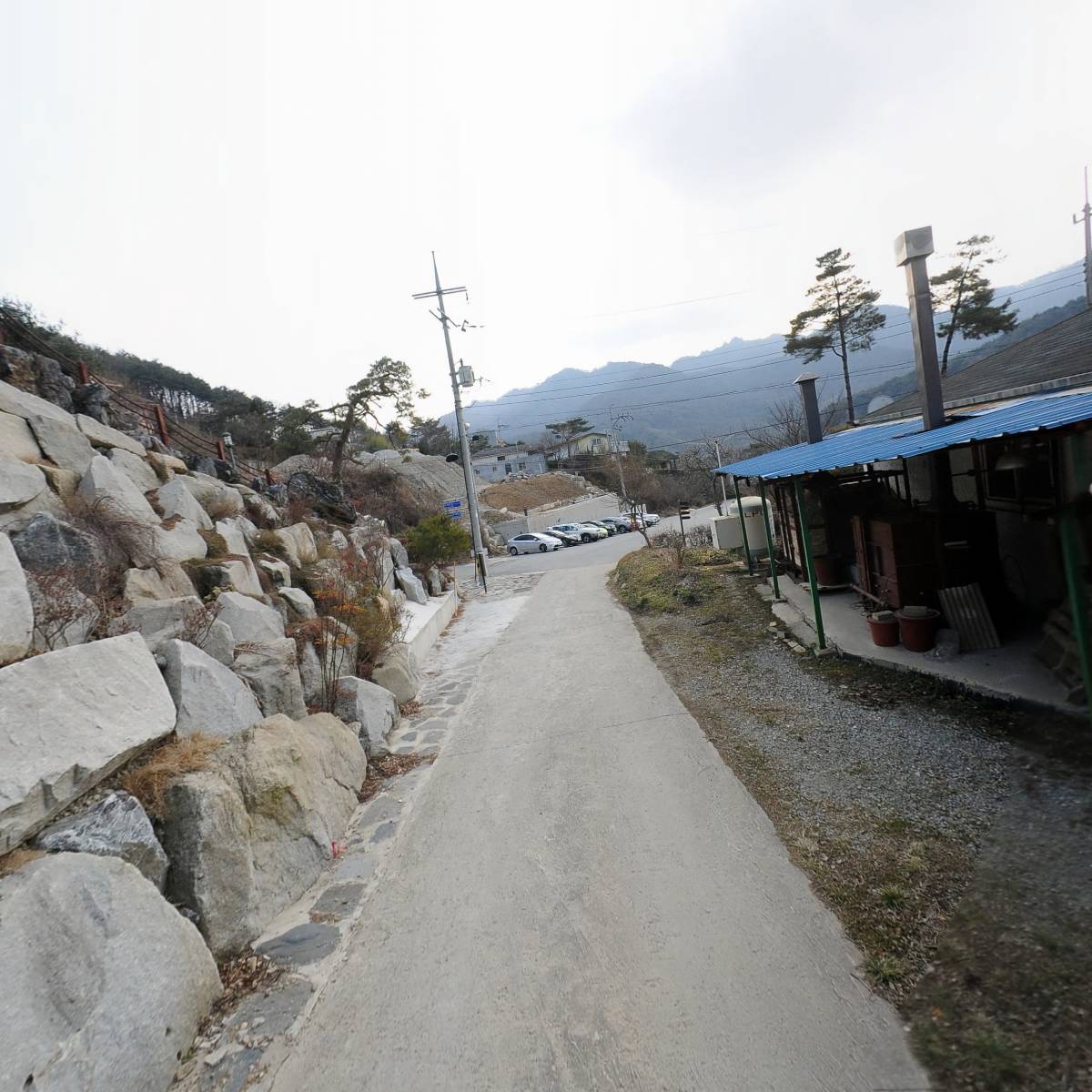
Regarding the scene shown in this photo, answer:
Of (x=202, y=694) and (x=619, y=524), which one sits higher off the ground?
(x=202, y=694)

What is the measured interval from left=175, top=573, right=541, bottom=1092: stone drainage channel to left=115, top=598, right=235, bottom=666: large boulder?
209cm

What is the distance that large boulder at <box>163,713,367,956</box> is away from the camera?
4.08 m

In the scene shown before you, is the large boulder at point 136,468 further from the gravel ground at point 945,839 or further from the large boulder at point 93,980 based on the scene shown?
the gravel ground at point 945,839

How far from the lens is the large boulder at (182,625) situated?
6270 millimetres

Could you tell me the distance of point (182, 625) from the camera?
6395mm

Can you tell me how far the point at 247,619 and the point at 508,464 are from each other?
65231 millimetres

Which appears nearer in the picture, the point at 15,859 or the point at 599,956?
the point at 15,859

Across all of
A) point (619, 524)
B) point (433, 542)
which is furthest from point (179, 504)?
point (619, 524)

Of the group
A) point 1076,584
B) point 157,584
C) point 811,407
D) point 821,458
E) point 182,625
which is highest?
point 811,407

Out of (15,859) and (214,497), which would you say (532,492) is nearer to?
(214,497)

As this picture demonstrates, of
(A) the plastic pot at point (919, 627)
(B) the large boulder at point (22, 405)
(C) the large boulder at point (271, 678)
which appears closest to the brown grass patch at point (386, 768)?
(C) the large boulder at point (271, 678)

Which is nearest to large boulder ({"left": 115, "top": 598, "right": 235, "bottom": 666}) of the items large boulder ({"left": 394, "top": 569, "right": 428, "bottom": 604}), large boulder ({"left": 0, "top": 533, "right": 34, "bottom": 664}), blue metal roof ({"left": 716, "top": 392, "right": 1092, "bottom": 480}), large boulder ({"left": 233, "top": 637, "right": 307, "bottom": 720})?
large boulder ({"left": 233, "top": 637, "right": 307, "bottom": 720})

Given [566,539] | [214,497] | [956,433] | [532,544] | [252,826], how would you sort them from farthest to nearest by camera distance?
[566,539] < [532,544] < [214,497] < [956,433] < [252,826]

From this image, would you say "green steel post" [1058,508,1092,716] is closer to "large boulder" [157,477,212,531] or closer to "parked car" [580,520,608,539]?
"large boulder" [157,477,212,531]
